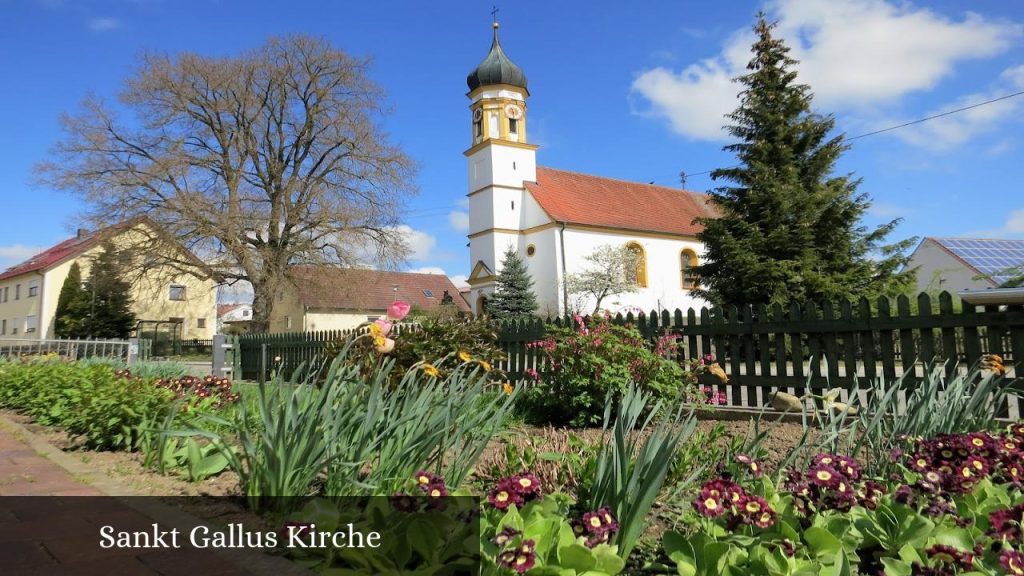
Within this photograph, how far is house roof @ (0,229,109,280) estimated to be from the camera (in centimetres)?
3860

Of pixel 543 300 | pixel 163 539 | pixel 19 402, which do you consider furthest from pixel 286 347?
pixel 543 300

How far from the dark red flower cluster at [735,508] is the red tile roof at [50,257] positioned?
4073 cm

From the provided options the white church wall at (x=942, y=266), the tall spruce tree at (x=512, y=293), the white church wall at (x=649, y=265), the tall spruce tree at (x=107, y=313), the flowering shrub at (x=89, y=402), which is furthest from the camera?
the white church wall at (x=649, y=265)

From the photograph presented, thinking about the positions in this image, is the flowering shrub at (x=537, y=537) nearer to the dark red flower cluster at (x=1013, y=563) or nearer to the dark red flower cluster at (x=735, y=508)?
the dark red flower cluster at (x=735, y=508)

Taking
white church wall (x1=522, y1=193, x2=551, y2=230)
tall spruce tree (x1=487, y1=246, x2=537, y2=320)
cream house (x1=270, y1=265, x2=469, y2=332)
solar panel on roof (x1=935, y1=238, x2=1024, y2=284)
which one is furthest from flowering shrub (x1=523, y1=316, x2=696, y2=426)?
white church wall (x1=522, y1=193, x2=551, y2=230)

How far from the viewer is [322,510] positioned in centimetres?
220

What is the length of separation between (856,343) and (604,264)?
2862cm

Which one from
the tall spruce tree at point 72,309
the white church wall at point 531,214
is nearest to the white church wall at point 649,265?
the white church wall at point 531,214

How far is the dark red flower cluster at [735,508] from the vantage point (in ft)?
6.64

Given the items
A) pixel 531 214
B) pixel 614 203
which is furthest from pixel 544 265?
pixel 614 203

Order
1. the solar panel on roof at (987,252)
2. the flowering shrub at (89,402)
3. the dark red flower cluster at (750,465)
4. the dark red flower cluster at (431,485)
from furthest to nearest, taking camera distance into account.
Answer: the solar panel on roof at (987,252) < the flowering shrub at (89,402) < the dark red flower cluster at (750,465) < the dark red flower cluster at (431,485)

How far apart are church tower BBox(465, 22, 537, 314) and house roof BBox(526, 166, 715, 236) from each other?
4.64ft

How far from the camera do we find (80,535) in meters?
2.30

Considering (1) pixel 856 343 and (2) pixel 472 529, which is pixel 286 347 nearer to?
(1) pixel 856 343
